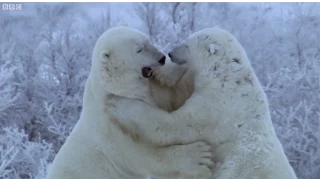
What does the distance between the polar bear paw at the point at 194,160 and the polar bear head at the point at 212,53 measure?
0.37m

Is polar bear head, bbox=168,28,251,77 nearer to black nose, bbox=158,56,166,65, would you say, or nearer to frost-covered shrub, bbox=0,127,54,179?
black nose, bbox=158,56,166,65

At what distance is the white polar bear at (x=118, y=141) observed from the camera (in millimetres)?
2154

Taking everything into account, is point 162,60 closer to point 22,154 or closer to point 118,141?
point 118,141

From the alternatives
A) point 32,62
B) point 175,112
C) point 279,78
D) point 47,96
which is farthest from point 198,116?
point 32,62

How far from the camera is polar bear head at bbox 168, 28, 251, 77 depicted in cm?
235

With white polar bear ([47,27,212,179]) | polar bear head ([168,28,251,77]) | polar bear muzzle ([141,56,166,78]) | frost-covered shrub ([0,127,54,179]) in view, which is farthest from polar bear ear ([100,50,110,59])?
frost-covered shrub ([0,127,54,179])

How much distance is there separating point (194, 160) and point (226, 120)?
9.2 inches

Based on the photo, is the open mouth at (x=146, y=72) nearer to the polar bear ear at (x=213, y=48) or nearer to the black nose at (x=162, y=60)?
the black nose at (x=162, y=60)

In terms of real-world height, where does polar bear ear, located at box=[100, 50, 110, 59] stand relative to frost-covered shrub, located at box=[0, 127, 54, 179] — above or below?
above

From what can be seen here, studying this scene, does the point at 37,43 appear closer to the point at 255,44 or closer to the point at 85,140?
the point at 255,44

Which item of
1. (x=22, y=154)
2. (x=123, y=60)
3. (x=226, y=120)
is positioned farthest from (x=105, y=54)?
(x=22, y=154)

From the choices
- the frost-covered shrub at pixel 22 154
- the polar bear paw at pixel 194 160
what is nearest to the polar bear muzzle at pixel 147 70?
the polar bear paw at pixel 194 160

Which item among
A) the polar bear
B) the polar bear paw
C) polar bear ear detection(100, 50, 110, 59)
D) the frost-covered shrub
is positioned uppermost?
polar bear ear detection(100, 50, 110, 59)

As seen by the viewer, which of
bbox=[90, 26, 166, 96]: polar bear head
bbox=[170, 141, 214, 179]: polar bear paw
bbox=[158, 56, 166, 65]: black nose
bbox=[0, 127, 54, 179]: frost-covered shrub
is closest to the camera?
bbox=[170, 141, 214, 179]: polar bear paw
